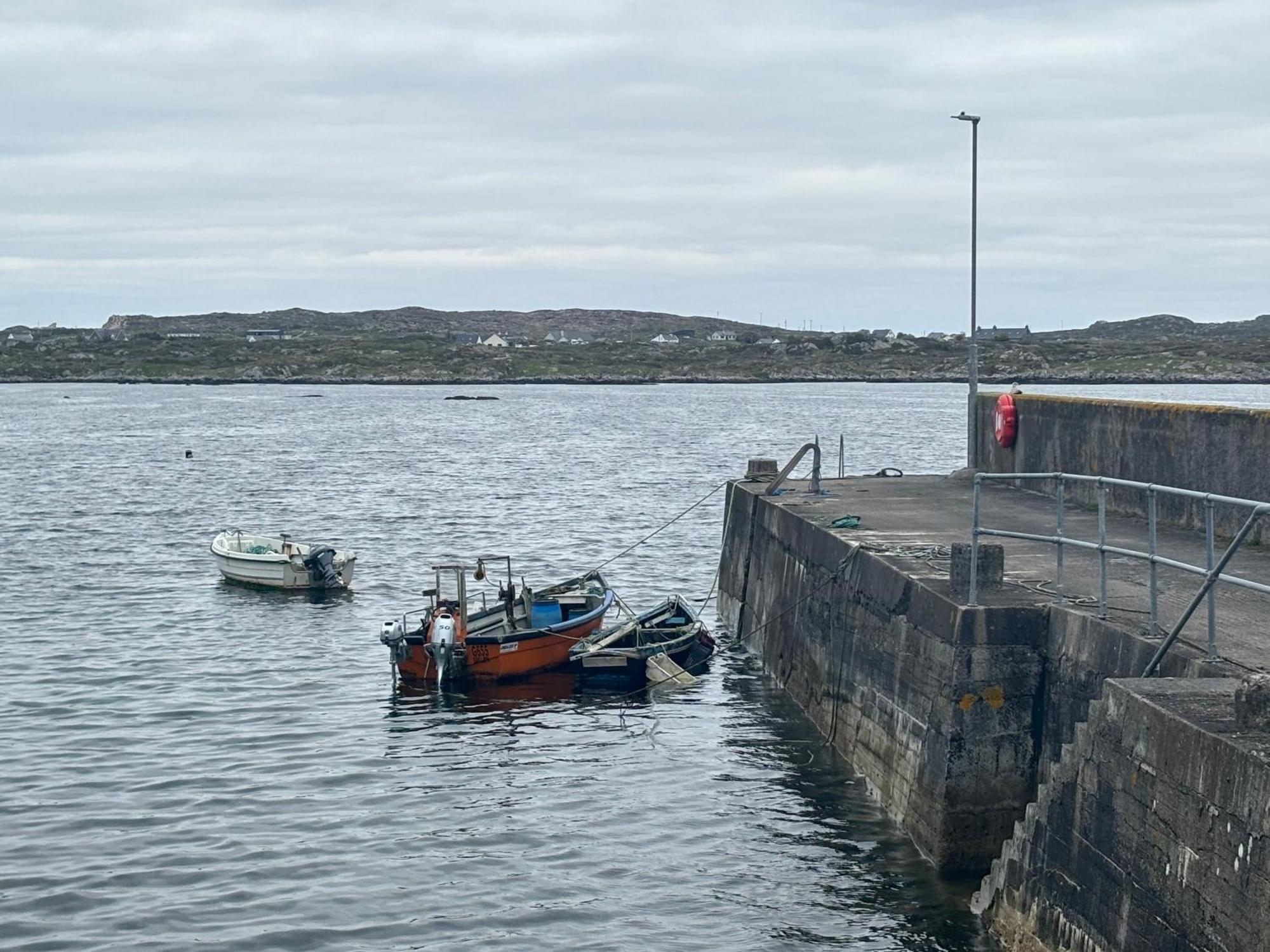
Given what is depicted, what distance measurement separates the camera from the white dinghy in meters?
31.1

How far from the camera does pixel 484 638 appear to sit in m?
22.4

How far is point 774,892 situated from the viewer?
45.7 feet

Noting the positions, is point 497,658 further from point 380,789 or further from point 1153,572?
point 1153,572

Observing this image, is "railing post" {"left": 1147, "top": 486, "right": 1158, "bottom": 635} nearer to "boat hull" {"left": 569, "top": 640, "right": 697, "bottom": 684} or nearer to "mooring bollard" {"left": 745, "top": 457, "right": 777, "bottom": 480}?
"boat hull" {"left": 569, "top": 640, "right": 697, "bottom": 684}

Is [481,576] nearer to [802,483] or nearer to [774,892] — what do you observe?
[802,483]

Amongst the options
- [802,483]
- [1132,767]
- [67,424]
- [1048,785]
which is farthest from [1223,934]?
[67,424]

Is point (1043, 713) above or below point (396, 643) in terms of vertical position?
A: above

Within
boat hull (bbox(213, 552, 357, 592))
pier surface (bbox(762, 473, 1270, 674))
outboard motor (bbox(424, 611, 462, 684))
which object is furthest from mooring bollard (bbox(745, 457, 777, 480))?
boat hull (bbox(213, 552, 357, 592))

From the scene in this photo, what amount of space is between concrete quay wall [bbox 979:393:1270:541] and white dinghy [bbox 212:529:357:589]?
14.3 metres

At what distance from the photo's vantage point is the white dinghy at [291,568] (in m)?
31.1

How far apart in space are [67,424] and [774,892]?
99.2m

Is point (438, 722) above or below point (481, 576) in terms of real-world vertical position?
below

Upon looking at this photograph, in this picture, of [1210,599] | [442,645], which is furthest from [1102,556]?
[442,645]

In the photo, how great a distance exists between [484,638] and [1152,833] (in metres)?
14.5
